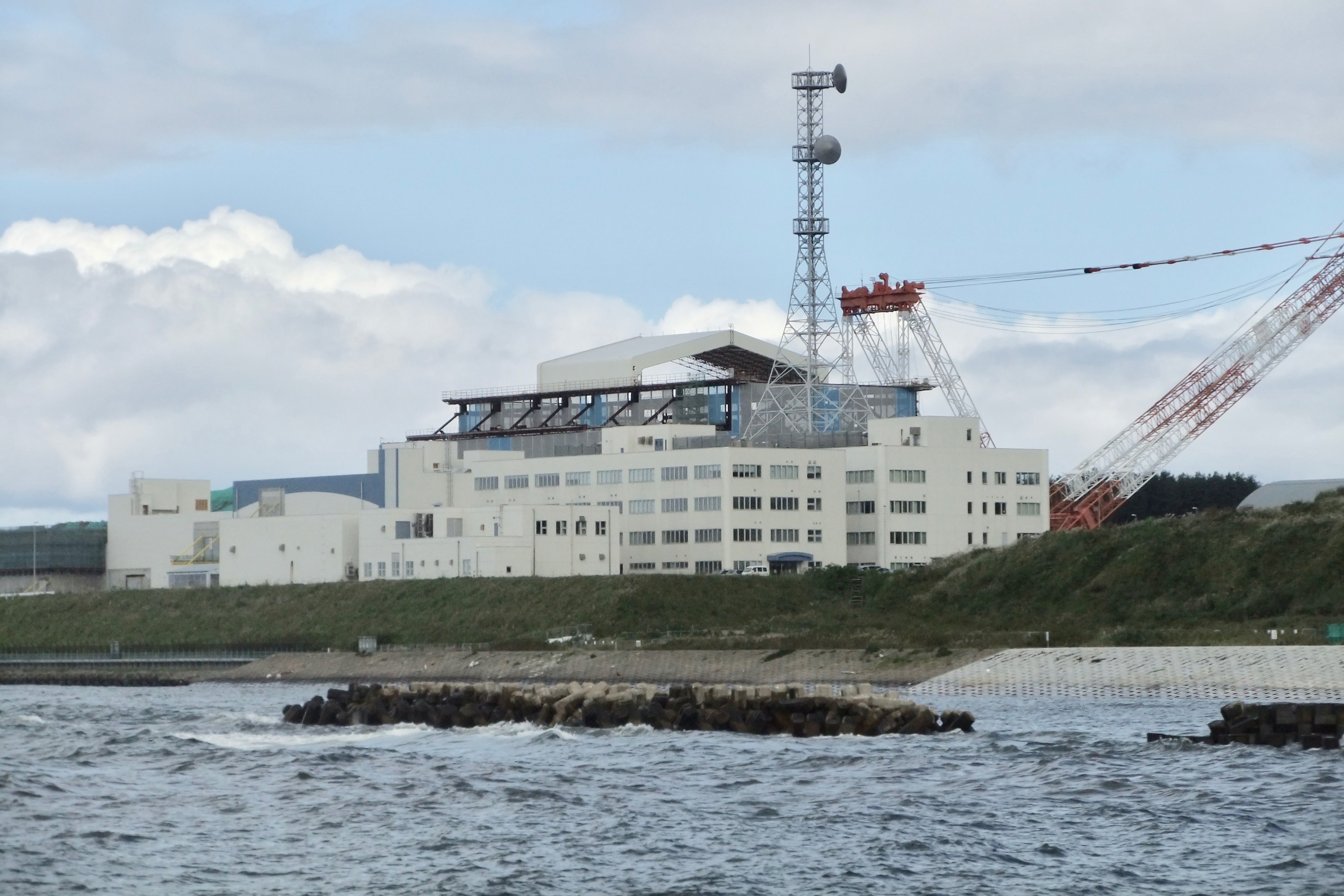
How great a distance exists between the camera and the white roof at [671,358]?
13650 centimetres

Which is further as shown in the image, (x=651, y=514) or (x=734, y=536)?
(x=651, y=514)

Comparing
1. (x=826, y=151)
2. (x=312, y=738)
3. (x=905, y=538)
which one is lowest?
(x=312, y=738)

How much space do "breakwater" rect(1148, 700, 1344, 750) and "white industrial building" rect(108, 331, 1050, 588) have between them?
235ft

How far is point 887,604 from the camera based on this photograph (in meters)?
101

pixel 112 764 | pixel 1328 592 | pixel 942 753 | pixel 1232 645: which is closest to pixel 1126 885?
pixel 942 753

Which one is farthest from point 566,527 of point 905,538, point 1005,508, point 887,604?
point 1005,508

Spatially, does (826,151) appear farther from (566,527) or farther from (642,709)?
(642,709)

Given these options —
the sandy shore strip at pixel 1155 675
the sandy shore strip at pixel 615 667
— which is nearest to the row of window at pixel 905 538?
the sandy shore strip at pixel 615 667

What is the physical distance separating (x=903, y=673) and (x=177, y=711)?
1073 inches

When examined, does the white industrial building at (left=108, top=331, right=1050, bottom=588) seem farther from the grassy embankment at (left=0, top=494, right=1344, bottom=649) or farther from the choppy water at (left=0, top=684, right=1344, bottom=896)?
the choppy water at (left=0, top=684, right=1344, bottom=896)

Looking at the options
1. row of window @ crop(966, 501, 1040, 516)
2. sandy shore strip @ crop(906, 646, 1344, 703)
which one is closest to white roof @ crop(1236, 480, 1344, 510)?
row of window @ crop(966, 501, 1040, 516)

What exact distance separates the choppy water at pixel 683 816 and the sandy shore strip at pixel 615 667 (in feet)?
79.8

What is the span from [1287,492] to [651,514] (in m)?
40.6

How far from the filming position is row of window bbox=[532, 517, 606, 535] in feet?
376
